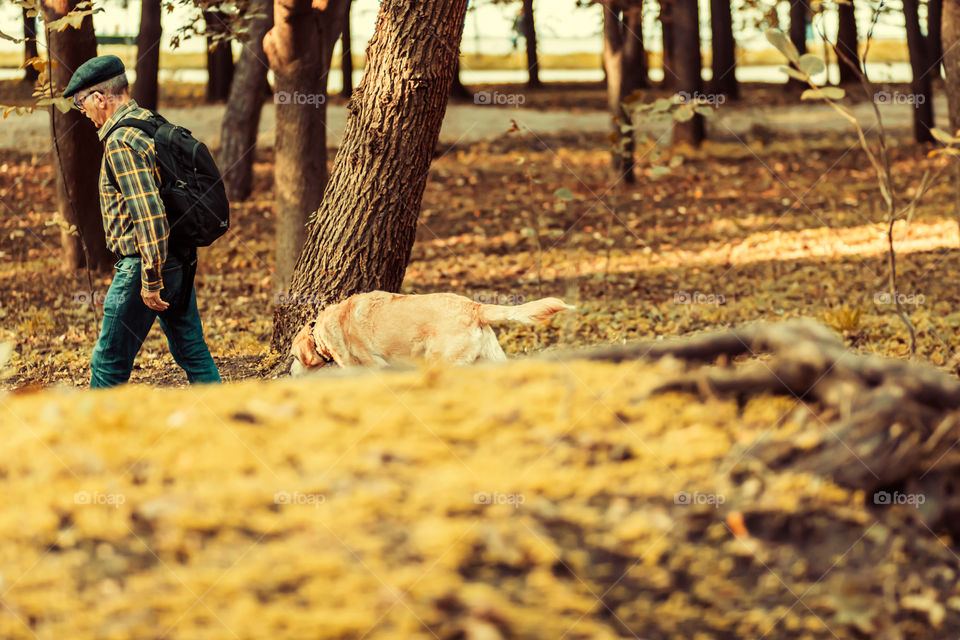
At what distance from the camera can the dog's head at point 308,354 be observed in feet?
16.3

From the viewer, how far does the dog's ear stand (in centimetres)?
499

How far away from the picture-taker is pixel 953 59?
24.1 ft

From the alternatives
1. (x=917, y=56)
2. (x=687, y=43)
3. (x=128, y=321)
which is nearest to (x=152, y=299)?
(x=128, y=321)

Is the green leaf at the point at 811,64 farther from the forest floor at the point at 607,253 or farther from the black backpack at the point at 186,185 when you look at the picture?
the black backpack at the point at 186,185

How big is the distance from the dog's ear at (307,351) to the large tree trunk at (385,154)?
74 cm

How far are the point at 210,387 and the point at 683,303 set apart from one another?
6.93 m

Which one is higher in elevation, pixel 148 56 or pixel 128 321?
pixel 148 56

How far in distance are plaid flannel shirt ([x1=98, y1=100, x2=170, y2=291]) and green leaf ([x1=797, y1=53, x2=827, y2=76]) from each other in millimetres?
2991

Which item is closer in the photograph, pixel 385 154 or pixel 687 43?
pixel 385 154

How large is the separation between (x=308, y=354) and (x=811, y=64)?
2.89m

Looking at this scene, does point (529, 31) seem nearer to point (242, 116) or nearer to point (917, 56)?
point (917, 56)

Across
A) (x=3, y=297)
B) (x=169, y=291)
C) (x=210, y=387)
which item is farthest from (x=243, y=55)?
(x=210, y=387)

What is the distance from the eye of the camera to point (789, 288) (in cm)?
989

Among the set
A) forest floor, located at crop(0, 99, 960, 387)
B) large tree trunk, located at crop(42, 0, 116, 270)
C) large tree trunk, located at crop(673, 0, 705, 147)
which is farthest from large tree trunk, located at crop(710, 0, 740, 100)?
large tree trunk, located at crop(42, 0, 116, 270)
